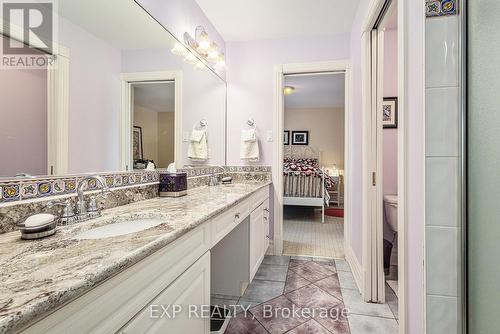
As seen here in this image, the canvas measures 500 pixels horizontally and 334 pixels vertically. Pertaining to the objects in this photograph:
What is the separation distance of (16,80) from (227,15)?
2000mm

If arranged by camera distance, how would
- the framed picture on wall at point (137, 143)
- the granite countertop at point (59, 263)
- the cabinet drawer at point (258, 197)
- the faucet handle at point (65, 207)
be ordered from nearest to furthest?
1. the granite countertop at point (59, 263)
2. the faucet handle at point (65, 207)
3. the framed picture on wall at point (137, 143)
4. the cabinet drawer at point (258, 197)

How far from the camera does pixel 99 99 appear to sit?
128 cm

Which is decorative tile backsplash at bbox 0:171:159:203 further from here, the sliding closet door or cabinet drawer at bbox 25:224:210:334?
the sliding closet door

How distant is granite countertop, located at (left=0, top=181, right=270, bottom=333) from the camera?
42 centimetres

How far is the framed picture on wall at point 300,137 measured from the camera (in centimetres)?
638

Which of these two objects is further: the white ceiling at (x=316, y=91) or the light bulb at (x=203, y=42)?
the white ceiling at (x=316, y=91)

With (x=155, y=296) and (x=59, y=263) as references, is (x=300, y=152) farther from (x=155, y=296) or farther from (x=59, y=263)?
(x=59, y=263)

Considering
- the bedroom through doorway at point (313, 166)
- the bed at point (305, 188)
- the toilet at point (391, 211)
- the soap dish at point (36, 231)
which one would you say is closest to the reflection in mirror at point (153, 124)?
the soap dish at point (36, 231)

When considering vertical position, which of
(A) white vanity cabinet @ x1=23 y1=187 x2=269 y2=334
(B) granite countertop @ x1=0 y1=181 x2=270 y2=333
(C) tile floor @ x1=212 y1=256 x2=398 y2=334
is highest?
(B) granite countertop @ x1=0 y1=181 x2=270 y2=333

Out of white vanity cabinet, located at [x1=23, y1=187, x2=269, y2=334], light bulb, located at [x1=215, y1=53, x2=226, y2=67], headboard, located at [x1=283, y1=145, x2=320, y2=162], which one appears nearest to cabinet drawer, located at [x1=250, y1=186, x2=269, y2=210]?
white vanity cabinet, located at [x1=23, y1=187, x2=269, y2=334]

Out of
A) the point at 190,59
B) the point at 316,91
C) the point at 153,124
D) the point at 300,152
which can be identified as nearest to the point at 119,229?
the point at 153,124

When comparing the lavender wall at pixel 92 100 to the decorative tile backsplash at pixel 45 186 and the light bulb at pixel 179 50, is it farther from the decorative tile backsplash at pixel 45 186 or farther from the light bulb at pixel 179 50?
the light bulb at pixel 179 50

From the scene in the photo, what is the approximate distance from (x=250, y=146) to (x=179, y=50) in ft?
4.04

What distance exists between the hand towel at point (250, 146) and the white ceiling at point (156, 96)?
1.07m
